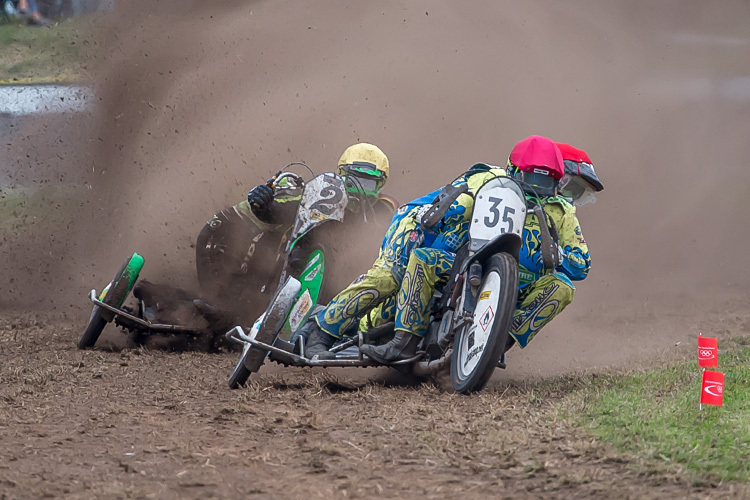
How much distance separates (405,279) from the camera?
6289mm

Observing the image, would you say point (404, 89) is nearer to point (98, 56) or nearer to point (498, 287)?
point (98, 56)

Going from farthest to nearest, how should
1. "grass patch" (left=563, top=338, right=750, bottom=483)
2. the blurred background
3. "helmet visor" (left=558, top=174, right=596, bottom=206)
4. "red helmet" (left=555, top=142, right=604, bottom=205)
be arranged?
the blurred background → "helmet visor" (left=558, top=174, right=596, bottom=206) → "red helmet" (left=555, top=142, right=604, bottom=205) → "grass patch" (left=563, top=338, right=750, bottom=483)

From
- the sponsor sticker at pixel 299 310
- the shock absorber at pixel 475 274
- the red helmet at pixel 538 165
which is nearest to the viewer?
the shock absorber at pixel 475 274

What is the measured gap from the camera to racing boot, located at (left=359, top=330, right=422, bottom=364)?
631cm

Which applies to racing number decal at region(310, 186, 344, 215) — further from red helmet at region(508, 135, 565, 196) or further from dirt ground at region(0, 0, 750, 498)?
red helmet at region(508, 135, 565, 196)

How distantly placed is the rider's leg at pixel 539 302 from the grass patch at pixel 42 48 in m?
8.47

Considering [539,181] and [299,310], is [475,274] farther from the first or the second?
[299,310]

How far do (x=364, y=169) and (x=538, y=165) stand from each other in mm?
2184

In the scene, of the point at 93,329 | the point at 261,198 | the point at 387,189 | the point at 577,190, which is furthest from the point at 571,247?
the point at 387,189

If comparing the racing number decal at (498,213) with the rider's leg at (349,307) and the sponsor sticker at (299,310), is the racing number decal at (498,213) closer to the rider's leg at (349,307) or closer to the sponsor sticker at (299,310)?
the rider's leg at (349,307)

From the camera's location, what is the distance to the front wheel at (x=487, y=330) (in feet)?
18.2

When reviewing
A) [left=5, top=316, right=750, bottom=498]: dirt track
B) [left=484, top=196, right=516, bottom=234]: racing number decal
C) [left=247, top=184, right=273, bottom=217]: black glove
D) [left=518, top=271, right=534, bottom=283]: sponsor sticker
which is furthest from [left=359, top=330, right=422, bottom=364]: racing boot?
[left=247, top=184, right=273, bottom=217]: black glove

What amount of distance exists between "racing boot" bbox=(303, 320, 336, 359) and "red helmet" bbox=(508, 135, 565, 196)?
66.7 inches

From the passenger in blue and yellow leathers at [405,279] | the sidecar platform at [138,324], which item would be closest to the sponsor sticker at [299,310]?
the passenger in blue and yellow leathers at [405,279]
